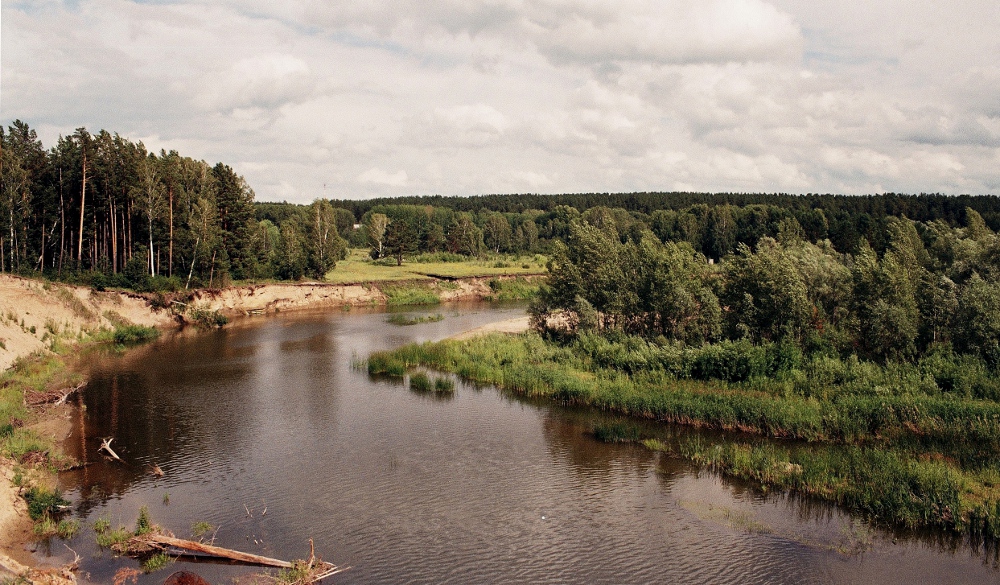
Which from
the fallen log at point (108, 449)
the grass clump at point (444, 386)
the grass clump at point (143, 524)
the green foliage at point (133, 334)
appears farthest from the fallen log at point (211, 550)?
the green foliage at point (133, 334)

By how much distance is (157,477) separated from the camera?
68.4 ft

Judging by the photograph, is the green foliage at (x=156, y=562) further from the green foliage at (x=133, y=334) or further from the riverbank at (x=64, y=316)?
the green foliage at (x=133, y=334)

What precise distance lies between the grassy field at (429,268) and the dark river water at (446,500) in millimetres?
45894

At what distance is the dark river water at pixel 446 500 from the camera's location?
15773mm

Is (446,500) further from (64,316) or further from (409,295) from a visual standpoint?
(409,295)

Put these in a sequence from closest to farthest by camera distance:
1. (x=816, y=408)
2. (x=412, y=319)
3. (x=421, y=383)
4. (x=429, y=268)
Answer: (x=816, y=408)
(x=421, y=383)
(x=412, y=319)
(x=429, y=268)

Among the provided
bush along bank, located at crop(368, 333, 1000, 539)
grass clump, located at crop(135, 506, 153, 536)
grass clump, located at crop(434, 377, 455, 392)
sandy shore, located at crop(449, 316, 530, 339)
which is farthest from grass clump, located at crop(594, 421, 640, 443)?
sandy shore, located at crop(449, 316, 530, 339)

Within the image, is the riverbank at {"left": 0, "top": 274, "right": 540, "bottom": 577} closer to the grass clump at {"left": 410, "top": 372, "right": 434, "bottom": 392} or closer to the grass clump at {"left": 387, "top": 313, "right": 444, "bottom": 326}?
the grass clump at {"left": 387, "top": 313, "right": 444, "bottom": 326}

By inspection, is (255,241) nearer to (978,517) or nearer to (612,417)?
(612,417)

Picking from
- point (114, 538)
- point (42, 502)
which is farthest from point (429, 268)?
point (114, 538)

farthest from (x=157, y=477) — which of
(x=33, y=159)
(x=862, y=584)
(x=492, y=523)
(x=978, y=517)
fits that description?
(x=33, y=159)

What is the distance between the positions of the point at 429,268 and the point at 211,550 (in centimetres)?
7475

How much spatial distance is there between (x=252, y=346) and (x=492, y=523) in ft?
101

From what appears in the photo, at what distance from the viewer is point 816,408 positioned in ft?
80.5
